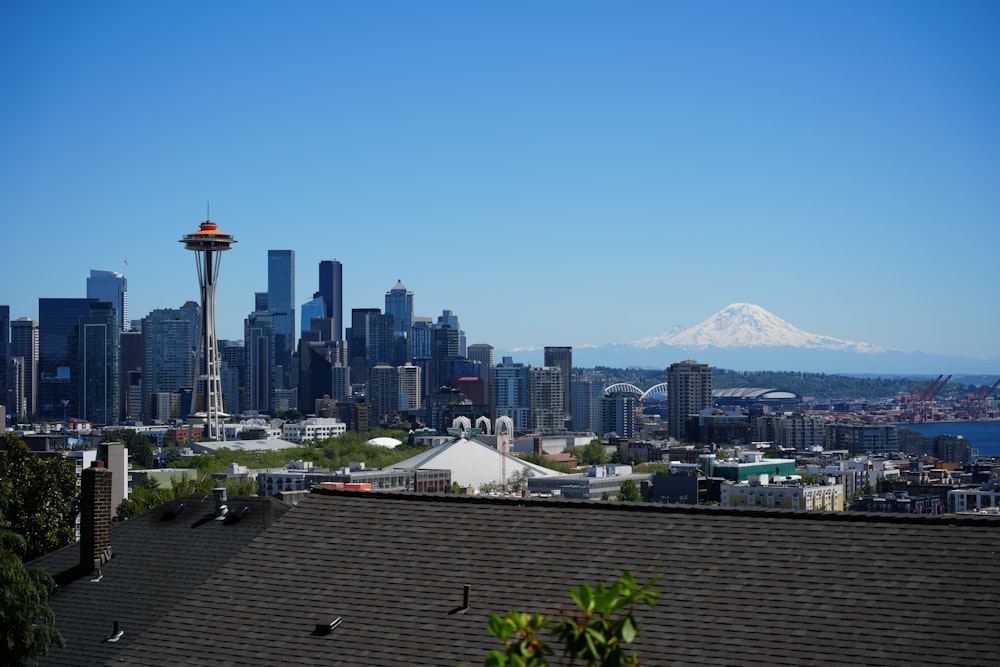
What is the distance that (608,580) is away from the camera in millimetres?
15203

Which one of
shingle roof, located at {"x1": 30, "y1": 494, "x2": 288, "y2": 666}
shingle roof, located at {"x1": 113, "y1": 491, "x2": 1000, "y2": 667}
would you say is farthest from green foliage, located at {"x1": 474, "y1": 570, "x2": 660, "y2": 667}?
shingle roof, located at {"x1": 30, "y1": 494, "x2": 288, "y2": 666}

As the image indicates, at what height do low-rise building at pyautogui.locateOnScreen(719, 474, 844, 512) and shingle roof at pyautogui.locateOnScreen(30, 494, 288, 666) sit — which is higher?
shingle roof at pyautogui.locateOnScreen(30, 494, 288, 666)

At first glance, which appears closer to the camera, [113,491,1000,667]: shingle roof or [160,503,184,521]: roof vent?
[113,491,1000,667]: shingle roof

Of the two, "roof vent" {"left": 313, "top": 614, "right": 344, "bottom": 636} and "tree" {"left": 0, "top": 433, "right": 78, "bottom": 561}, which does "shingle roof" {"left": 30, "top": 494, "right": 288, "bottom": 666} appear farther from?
"tree" {"left": 0, "top": 433, "right": 78, "bottom": 561}

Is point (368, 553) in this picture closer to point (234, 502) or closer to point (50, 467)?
point (234, 502)

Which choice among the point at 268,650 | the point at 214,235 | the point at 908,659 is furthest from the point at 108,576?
the point at 214,235

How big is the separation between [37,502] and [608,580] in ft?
106

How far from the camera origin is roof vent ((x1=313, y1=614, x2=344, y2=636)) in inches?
607

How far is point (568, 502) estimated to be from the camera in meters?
17.4

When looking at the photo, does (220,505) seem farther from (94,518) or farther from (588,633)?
(588,633)

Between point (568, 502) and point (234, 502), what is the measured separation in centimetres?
1283

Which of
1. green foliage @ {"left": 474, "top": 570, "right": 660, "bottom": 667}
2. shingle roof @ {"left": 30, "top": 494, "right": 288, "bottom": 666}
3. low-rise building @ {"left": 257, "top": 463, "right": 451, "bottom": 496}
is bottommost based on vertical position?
low-rise building @ {"left": 257, "top": 463, "right": 451, "bottom": 496}

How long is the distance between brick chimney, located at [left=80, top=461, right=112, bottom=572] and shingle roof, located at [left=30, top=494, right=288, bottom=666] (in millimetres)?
230

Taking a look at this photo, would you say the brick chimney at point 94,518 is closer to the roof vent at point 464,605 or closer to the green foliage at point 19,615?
the green foliage at point 19,615
